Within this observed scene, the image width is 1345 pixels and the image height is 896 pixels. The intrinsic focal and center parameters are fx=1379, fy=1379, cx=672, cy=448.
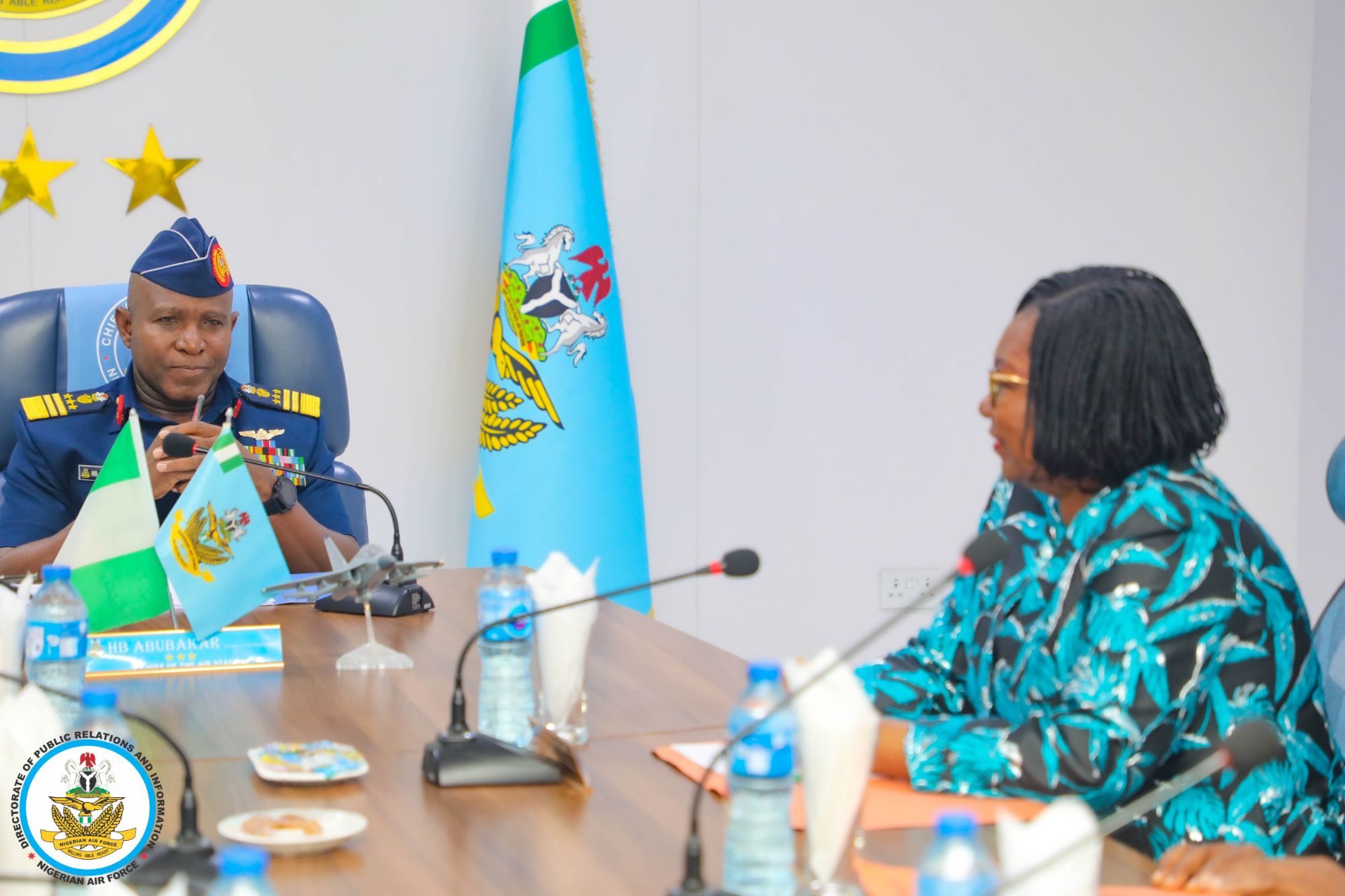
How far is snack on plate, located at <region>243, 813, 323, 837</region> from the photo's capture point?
4.03 feet

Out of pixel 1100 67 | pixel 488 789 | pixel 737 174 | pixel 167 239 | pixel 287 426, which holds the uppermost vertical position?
pixel 1100 67

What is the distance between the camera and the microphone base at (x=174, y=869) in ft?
3.49

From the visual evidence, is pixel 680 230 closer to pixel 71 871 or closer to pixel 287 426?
pixel 287 426

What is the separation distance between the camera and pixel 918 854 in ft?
4.00

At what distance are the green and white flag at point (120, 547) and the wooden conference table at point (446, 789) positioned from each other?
12 cm

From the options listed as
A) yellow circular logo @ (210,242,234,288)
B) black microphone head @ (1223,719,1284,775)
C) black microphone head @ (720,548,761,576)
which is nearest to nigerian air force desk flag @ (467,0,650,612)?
yellow circular logo @ (210,242,234,288)

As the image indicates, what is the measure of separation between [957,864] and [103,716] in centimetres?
70

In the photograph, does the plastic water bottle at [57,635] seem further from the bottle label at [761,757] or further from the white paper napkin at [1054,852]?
the white paper napkin at [1054,852]

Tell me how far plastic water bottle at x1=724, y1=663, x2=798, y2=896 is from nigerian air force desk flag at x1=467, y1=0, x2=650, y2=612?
7.39 feet

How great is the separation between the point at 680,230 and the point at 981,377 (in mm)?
973

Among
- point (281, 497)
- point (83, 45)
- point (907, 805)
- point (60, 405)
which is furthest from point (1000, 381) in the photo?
point (83, 45)

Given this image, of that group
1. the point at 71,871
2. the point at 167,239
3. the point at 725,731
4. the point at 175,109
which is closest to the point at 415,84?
the point at 175,109

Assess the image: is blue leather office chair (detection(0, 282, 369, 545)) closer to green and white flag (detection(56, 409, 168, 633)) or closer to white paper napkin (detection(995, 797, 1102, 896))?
green and white flag (detection(56, 409, 168, 633))
